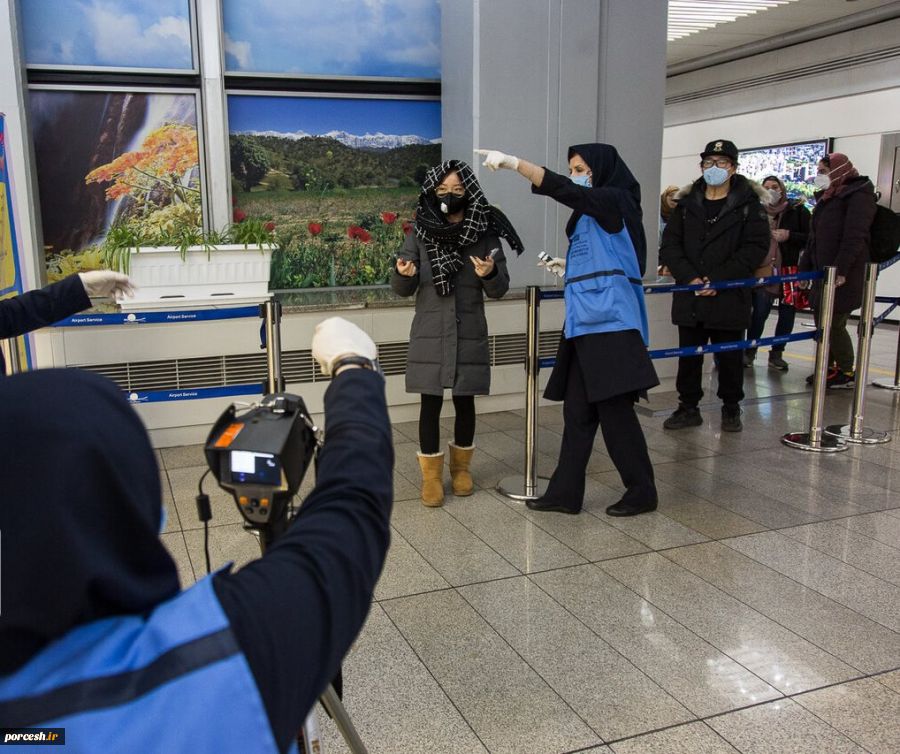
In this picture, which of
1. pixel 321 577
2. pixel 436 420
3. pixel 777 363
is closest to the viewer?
pixel 321 577

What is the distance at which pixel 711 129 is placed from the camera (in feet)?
47.1

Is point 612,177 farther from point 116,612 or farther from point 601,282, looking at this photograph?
point 116,612

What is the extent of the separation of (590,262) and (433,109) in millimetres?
3309

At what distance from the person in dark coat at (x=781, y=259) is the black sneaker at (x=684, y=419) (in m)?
2.09

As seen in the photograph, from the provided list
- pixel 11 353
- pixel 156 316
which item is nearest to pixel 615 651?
pixel 156 316

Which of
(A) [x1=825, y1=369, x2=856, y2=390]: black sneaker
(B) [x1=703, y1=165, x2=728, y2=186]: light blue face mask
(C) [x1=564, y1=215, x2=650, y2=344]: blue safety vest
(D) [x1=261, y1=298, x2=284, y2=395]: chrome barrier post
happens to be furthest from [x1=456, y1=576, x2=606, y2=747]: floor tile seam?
(A) [x1=825, y1=369, x2=856, y2=390]: black sneaker

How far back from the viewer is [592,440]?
13.5 feet

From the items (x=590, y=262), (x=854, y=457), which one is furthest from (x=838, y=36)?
(x=590, y=262)

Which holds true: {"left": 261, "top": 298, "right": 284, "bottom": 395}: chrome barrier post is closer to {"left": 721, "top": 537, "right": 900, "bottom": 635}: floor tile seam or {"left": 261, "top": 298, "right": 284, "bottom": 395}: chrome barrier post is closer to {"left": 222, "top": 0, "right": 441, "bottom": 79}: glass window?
{"left": 721, "top": 537, "right": 900, "bottom": 635}: floor tile seam

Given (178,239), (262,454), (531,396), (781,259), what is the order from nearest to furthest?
(262,454)
(531,396)
(178,239)
(781,259)

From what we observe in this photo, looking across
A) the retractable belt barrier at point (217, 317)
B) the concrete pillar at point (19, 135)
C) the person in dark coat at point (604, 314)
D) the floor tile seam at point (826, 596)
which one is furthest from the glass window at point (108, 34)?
the floor tile seam at point (826, 596)

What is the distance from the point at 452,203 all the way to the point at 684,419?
2.66 m

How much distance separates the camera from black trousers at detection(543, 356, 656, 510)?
4078 millimetres

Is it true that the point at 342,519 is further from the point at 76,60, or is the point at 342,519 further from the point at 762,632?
the point at 76,60
